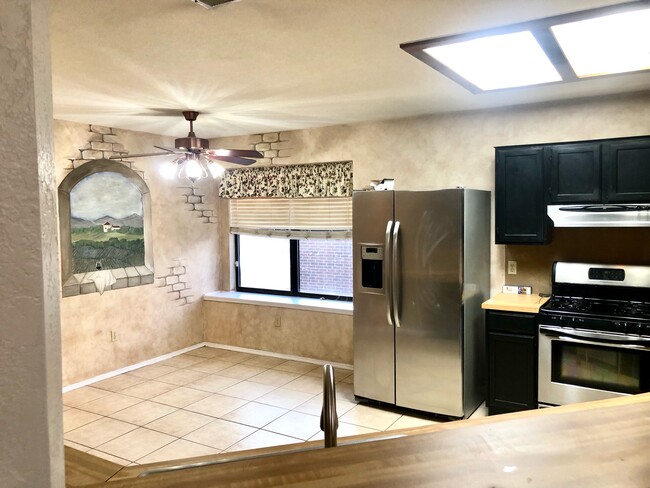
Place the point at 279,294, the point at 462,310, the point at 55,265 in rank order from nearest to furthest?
the point at 55,265, the point at 462,310, the point at 279,294

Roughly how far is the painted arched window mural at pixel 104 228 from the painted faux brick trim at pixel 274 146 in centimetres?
131

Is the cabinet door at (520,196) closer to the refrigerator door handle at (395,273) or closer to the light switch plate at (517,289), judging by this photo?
the light switch plate at (517,289)

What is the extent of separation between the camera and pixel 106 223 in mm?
4867

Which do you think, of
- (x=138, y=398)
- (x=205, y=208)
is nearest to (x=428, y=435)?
(x=138, y=398)

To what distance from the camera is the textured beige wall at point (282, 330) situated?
5.17 metres

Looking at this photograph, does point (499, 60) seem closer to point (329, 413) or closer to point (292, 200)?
point (329, 413)

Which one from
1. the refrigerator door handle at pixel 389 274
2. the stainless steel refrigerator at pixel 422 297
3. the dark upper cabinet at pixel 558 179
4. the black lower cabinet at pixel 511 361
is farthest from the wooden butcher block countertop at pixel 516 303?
the refrigerator door handle at pixel 389 274

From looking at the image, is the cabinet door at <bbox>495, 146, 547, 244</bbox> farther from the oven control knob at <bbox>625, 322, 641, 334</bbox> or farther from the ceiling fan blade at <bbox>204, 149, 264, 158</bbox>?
the ceiling fan blade at <bbox>204, 149, 264, 158</bbox>

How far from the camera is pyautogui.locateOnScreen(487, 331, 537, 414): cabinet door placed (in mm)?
3646

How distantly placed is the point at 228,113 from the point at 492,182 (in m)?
2.38

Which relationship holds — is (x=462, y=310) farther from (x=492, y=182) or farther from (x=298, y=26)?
Result: (x=298, y=26)

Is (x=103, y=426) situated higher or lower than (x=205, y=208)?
lower

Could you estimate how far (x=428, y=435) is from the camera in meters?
0.86

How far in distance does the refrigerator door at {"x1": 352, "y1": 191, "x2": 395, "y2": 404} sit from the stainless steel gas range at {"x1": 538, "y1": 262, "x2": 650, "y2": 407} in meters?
1.16
